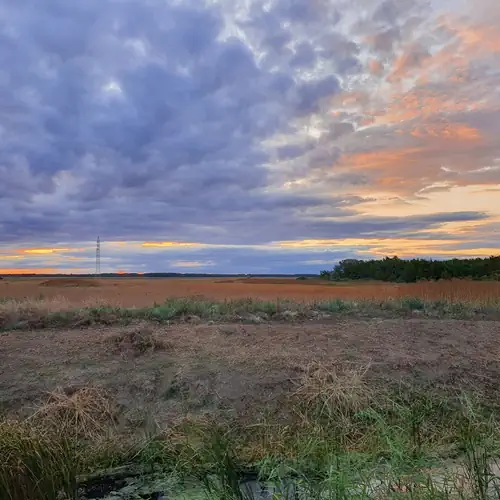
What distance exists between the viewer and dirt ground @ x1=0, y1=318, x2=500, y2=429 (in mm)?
6863

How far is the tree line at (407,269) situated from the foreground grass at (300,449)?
28636 mm

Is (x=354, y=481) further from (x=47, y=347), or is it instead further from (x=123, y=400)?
(x=47, y=347)

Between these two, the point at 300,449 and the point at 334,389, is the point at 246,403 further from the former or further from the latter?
the point at 300,449

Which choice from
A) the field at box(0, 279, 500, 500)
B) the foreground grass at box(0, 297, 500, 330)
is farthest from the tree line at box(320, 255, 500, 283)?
the field at box(0, 279, 500, 500)

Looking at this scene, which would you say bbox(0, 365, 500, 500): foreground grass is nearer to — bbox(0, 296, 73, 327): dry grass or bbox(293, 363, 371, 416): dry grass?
bbox(293, 363, 371, 416): dry grass

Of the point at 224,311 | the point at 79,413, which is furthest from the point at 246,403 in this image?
the point at 224,311

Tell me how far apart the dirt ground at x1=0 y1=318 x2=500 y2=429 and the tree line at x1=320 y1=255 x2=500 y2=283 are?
25.7 meters

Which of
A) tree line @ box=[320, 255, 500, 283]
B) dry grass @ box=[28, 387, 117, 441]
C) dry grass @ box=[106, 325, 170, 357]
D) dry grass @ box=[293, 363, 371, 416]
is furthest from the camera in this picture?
tree line @ box=[320, 255, 500, 283]

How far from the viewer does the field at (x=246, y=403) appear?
4000 millimetres

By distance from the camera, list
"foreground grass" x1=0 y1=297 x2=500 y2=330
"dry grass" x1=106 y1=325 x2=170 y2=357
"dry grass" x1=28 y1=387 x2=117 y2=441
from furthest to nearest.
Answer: "foreground grass" x1=0 y1=297 x2=500 y2=330
"dry grass" x1=106 y1=325 x2=170 y2=357
"dry grass" x1=28 y1=387 x2=117 y2=441

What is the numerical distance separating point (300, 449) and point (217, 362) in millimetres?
3358

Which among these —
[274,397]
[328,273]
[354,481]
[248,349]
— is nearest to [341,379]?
[274,397]

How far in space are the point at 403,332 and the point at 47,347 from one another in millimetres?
6215

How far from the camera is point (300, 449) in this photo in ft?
15.0
